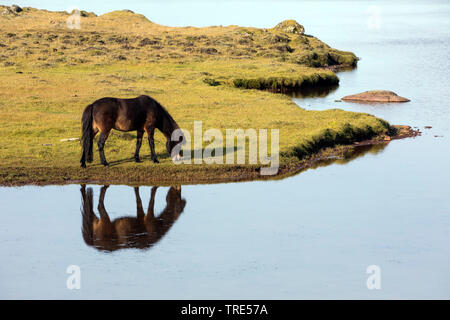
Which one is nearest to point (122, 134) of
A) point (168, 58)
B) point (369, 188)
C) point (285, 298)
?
point (369, 188)

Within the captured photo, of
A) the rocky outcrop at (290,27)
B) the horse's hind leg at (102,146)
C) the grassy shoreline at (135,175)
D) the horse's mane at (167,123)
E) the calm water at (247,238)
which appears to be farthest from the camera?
the rocky outcrop at (290,27)

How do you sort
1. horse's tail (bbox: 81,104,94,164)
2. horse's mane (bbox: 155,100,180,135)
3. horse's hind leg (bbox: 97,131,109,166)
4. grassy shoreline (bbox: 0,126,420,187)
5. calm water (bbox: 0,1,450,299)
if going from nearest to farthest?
calm water (bbox: 0,1,450,299), horse's tail (bbox: 81,104,94,164), grassy shoreline (bbox: 0,126,420,187), horse's hind leg (bbox: 97,131,109,166), horse's mane (bbox: 155,100,180,135)

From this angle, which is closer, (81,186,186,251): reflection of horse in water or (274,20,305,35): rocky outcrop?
(81,186,186,251): reflection of horse in water

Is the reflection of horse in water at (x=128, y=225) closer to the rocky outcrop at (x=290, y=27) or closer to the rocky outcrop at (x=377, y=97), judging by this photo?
the rocky outcrop at (x=377, y=97)

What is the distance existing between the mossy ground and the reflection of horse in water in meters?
2.45

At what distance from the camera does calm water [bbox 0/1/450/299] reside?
16.2 metres

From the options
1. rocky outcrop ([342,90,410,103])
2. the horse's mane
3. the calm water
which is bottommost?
the calm water

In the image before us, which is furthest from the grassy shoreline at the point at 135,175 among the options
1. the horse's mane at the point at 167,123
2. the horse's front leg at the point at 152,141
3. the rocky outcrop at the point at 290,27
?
the rocky outcrop at the point at 290,27

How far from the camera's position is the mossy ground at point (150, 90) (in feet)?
84.3

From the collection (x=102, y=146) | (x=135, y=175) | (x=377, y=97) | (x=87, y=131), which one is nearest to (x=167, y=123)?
(x=135, y=175)

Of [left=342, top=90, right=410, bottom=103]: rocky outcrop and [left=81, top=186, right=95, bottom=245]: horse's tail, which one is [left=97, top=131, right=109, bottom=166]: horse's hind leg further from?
[left=342, top=90, right=410, bottom=103]: rocky outcrop

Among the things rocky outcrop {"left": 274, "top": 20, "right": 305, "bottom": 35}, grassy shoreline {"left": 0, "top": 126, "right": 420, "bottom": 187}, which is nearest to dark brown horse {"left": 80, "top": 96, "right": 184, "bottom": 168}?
grassy shoreline {"left": 0, "top": 126, "right": 420, "bottom": 187}

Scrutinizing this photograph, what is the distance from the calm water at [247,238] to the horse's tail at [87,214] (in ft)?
0.19

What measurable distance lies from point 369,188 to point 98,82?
2808cm
